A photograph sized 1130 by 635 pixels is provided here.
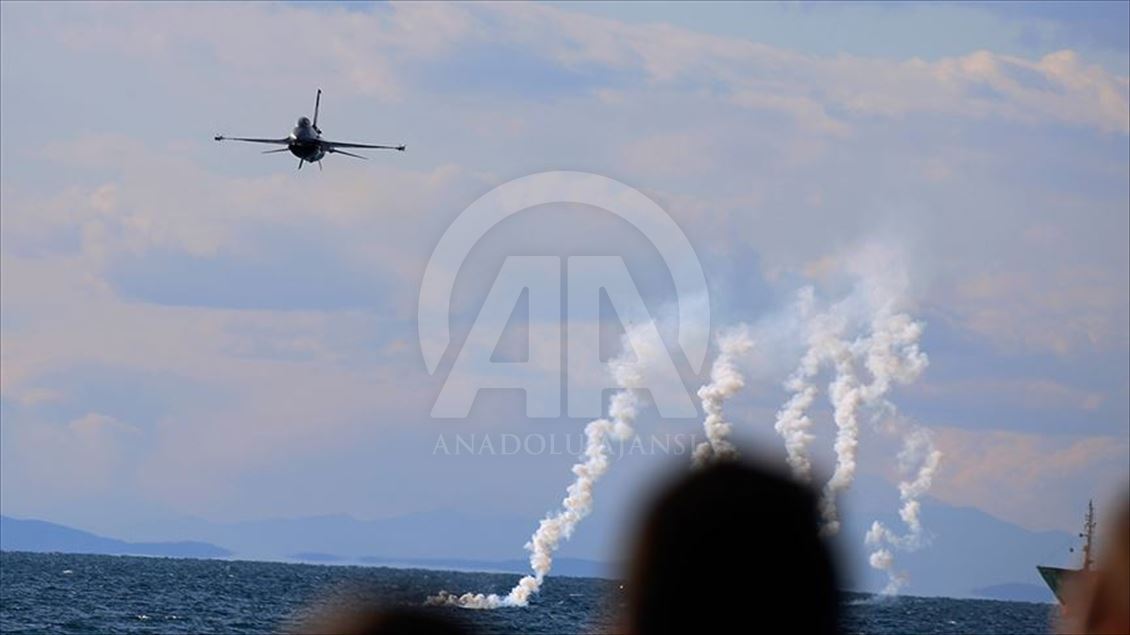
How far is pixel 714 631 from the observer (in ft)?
22.2

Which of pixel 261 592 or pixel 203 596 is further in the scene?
pixel 261 592

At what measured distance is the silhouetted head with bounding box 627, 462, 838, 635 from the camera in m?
6.84

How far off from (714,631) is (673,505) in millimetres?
618

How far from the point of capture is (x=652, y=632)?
6.94 meters

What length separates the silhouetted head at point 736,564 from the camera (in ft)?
22.4

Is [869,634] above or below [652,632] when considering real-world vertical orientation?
above

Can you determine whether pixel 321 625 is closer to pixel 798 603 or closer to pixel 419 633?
pixel 419 633

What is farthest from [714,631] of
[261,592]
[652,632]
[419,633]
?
[261,592]

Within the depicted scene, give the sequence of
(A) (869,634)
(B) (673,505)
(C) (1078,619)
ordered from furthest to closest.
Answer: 1. (A) (869,634)
2. (C) (1078,619)
3. (B) (673,505)

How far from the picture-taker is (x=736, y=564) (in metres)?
6.93

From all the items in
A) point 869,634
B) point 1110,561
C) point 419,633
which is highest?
point 869,634

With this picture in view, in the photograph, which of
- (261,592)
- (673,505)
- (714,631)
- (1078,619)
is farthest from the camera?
(261,592)

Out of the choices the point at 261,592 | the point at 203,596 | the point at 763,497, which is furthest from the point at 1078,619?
the point at 261,592

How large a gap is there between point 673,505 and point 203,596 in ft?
551
